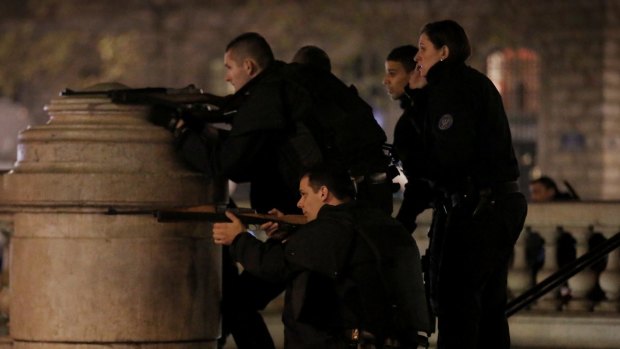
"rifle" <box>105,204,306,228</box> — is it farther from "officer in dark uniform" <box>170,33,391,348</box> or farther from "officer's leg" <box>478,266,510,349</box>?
"officer's leg" <box>478,266,510,349</box>

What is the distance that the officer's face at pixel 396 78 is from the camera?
29.4 feet

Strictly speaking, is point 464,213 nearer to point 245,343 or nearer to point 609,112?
point 245,343

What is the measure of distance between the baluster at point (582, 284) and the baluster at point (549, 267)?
0.11 meters

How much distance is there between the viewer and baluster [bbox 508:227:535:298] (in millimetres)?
11312

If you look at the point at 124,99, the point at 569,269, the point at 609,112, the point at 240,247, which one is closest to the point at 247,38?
the point at 124,99

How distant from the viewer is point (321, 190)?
7703mm

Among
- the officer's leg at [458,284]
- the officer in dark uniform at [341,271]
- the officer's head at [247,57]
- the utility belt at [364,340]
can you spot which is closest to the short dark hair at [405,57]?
the officer's head at [247,57]

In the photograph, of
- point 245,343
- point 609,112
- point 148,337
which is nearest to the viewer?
point 148,337

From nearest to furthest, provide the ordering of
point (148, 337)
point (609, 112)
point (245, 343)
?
point (148, 337) < point (245, 343) < point (609, 112)

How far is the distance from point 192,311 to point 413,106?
4.65 ft

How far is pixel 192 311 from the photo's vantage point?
8258 millimetres

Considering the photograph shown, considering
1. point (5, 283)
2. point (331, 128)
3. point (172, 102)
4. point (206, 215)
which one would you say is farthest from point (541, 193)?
point (206, 215)

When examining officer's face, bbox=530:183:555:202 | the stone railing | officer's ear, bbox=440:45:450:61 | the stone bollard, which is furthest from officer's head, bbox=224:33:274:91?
officer's face, bbox=530:183:555:202

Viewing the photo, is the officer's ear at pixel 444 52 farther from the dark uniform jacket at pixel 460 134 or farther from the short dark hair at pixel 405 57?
the short dark hair at pixel 405 57
